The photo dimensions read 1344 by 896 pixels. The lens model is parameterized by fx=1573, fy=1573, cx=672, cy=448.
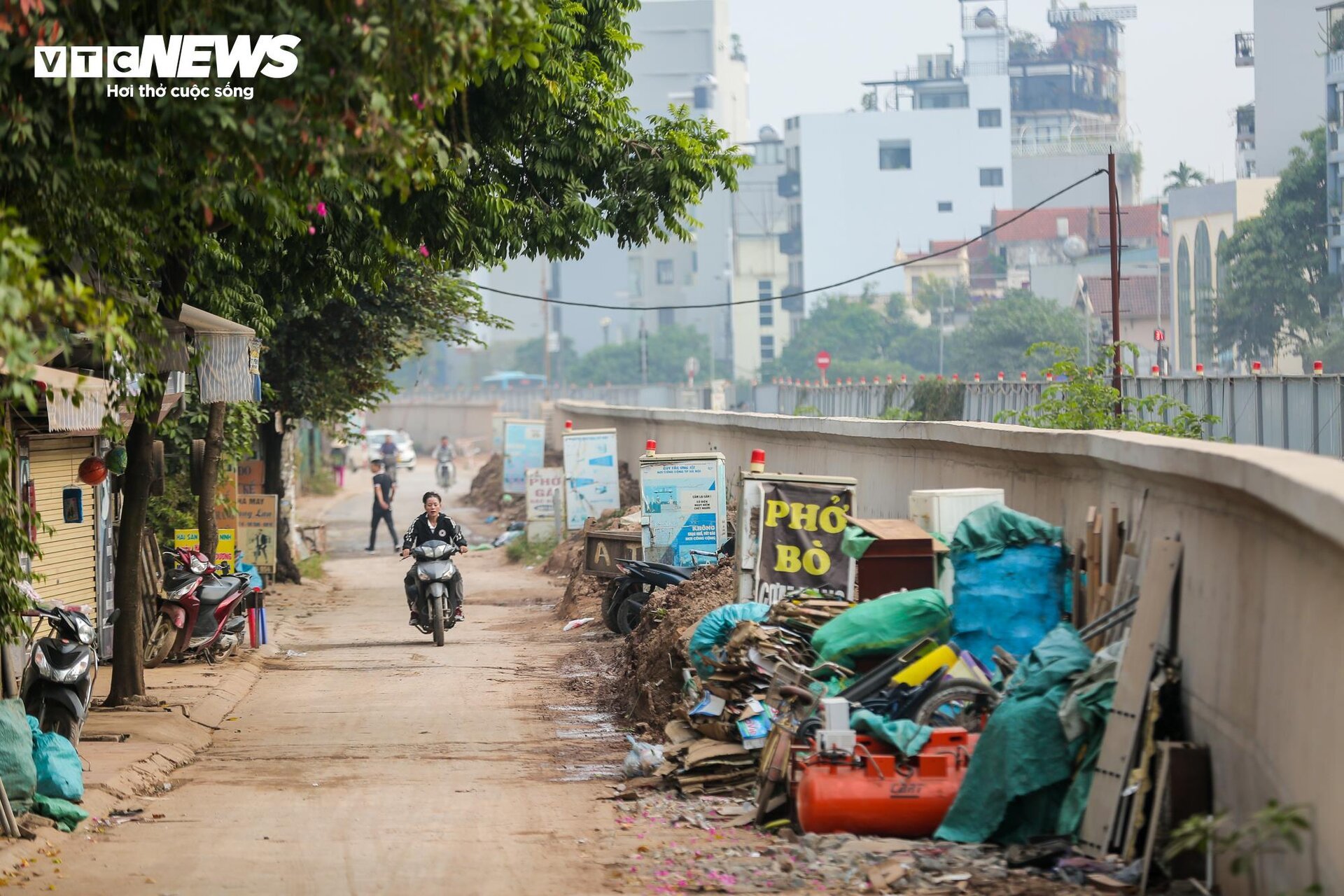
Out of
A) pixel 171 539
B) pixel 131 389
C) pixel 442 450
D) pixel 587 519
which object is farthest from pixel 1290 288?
pixel 131 389

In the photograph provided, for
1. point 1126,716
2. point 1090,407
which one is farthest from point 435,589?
point 1126,716

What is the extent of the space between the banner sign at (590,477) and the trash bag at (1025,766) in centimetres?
1906

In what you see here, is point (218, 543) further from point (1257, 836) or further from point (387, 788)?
point (1257, 836)

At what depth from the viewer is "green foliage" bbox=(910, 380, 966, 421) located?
36406mm

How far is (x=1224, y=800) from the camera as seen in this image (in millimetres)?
6246

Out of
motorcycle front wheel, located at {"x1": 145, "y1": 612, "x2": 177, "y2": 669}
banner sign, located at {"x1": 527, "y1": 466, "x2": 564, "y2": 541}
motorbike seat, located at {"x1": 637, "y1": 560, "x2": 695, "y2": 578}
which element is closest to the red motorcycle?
motorcycle front wheel, located at {"x1": 145, "y1": 612, "x2": 177, "y2": 669}

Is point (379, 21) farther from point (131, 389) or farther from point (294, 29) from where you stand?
point (131, 389)

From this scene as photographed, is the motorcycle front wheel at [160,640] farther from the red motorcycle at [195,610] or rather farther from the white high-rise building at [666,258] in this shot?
the white high-rise building at [666,258]

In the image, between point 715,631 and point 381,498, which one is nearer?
point 715,631

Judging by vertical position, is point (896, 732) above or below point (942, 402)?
below

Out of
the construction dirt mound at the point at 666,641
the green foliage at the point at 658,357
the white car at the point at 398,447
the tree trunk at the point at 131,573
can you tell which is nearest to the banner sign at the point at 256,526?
the construction dirt mound at the point at 666,641

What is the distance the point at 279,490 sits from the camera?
24625mm

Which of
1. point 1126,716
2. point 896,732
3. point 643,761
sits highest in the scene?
point 1126,716

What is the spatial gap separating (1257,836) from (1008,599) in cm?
343
